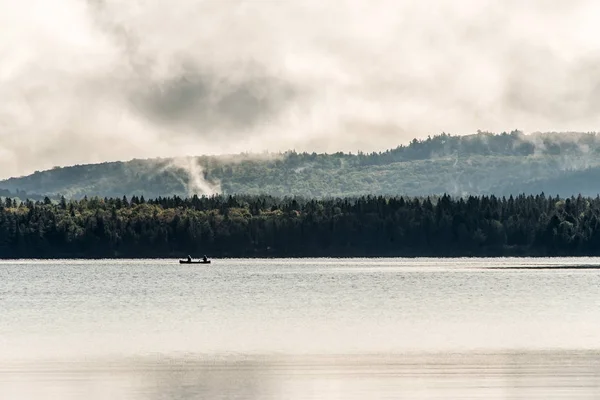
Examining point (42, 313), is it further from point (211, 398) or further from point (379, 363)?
point (211, 398)

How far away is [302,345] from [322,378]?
17.8 meters

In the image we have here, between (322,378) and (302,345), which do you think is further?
(302,345)

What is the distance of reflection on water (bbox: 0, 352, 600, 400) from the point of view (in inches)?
2094

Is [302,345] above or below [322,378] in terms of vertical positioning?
above

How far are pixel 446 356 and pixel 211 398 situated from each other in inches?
832

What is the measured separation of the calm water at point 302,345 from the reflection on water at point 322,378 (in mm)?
90

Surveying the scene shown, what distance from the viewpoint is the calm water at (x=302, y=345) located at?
5559 centimetres

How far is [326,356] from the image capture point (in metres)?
69.6

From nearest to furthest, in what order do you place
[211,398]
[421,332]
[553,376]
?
[211,398] → [553,376] → [421,332]

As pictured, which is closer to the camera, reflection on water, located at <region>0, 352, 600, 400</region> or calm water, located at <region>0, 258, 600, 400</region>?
reflection on water, located at <region>0, 352, 600, 400</region>

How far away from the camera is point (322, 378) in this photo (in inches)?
2323

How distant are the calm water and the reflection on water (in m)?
0.09

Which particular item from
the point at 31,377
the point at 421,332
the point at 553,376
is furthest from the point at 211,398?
the point at 421,332

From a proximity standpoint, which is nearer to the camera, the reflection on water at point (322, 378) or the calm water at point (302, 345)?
the reflection on water at point (322, 378)
